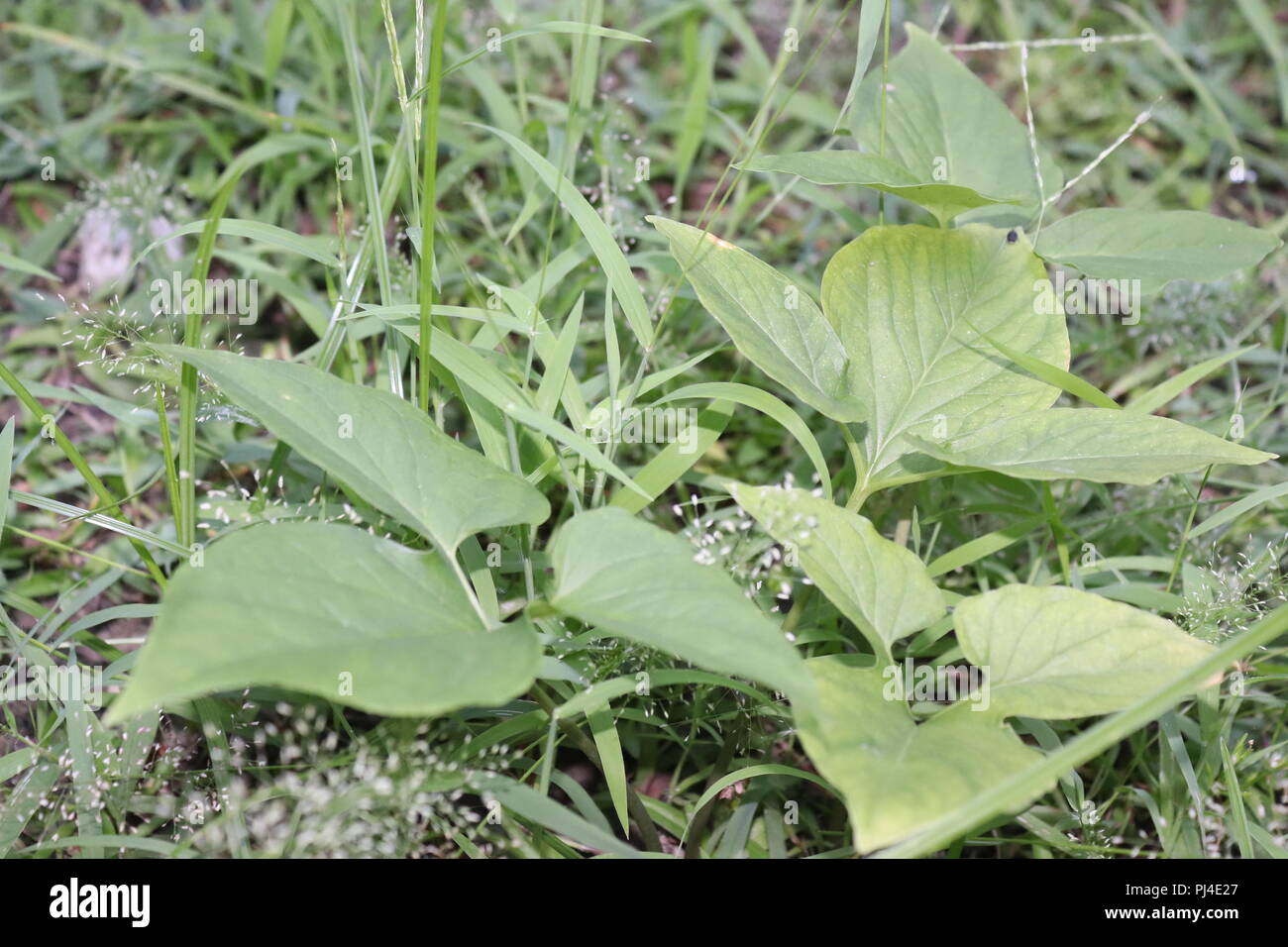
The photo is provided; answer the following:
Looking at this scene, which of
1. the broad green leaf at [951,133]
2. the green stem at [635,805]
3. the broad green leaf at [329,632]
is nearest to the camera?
the broad green leaf at [329,632]

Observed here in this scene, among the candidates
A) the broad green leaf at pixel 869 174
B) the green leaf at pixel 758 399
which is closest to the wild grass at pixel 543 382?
the green leaf at pixel 758 399

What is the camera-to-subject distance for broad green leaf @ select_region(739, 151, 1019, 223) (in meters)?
1.51

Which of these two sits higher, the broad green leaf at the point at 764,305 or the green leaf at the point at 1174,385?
the broad green leaf at the point at 764,305

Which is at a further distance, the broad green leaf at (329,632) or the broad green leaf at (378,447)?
the broad green leaf at (378,447)

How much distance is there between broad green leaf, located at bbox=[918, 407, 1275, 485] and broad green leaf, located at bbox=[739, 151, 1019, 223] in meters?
0.37

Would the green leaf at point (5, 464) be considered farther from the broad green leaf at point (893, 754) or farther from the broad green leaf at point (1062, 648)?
the broad green leaf at point (1062, 648)

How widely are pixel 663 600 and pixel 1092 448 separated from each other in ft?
2.29

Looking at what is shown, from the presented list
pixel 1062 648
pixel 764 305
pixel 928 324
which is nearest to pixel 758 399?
pixel 764 305

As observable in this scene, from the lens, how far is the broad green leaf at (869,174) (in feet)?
4.96

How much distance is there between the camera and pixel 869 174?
1571 mm

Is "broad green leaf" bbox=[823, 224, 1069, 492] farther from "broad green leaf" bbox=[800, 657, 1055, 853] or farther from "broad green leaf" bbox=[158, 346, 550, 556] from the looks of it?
"broad green leaf" bbox=[158, 346, 550, 556]

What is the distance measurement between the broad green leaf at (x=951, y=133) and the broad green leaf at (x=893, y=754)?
96cm
